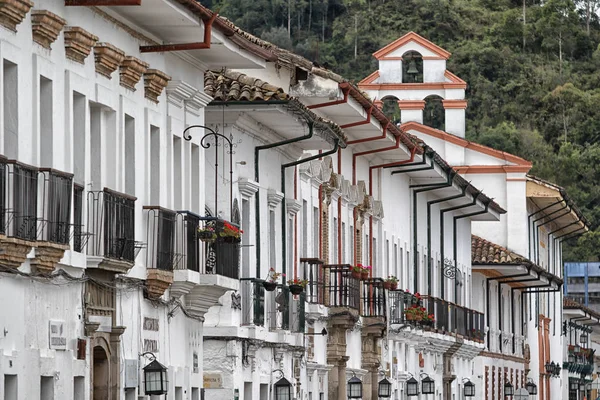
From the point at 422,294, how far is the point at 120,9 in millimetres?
26475

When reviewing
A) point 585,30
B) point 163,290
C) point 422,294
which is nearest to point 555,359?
point 422,294

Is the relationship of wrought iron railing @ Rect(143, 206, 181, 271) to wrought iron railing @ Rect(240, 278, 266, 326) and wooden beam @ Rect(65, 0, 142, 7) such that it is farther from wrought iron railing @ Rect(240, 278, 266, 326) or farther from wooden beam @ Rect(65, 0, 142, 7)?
wrought iron railing @ Rect(240, 278, 266, 326)

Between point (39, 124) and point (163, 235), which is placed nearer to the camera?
point (39, 124)

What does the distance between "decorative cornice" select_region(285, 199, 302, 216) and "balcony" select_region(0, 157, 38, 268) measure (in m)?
14.2

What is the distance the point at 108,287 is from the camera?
21.8m

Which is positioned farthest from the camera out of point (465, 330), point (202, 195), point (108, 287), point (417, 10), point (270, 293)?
point (417, 10)

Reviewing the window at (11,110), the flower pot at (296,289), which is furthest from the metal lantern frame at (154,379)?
the flower pot at (296,289)

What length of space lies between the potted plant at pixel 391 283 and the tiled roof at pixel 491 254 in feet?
57.2

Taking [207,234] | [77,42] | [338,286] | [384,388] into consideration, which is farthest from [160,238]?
[384,388]

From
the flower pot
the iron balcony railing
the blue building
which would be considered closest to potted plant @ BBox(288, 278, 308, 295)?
the flower pot

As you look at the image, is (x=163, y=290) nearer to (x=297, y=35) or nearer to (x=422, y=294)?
(x=422, y=294)

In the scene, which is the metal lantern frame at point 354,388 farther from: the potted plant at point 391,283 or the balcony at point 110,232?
the balcony at point 110,232

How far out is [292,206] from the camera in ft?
109

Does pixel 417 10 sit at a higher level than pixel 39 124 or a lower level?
higher
